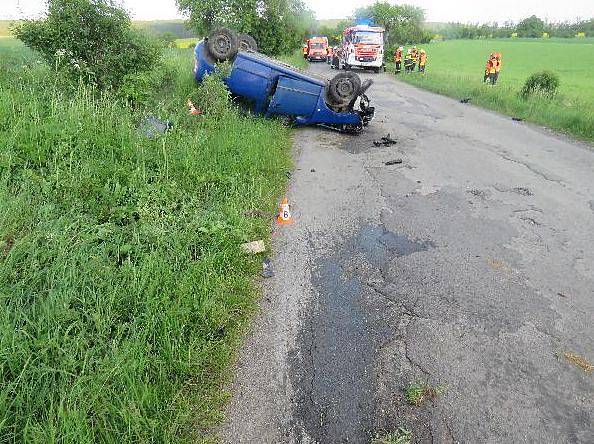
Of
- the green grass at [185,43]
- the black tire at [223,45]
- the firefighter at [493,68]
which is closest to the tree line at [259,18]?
the firefighter at [493,68]

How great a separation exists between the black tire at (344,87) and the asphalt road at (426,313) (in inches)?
113

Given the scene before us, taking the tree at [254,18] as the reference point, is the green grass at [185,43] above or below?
below

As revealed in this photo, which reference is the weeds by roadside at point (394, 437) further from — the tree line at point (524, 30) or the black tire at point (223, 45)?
the tree line at point (524, 30)

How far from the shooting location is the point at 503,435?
7.28ft

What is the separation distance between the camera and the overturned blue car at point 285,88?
8273 millimetres

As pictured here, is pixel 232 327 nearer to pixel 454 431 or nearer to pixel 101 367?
pixel 101 367

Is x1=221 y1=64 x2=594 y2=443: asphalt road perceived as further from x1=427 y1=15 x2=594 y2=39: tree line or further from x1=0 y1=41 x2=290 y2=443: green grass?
x1=427 y1=15 x2=594 y2=39: tree line

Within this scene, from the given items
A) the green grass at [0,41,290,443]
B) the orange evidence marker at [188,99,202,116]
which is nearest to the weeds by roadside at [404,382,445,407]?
the green grass at [0,41,290,443]

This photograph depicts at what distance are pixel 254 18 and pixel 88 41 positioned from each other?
13515mm

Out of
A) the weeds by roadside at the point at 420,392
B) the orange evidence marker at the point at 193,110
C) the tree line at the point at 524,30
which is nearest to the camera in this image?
the weeds by roadside at the point at 420,392

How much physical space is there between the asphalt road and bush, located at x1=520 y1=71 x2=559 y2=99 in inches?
331

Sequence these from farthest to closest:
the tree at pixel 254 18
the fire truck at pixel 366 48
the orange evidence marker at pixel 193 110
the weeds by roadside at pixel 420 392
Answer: the fire truck at pixel 366 48 < the tree at pixel 254 18 < the orange evidence marker at pixel 193 110 < the weeds by roadside at pixel 420 392

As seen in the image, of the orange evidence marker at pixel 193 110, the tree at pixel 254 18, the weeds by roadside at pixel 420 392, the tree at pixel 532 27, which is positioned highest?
the tree at pixel 532 27

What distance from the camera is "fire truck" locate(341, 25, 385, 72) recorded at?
23.8m
